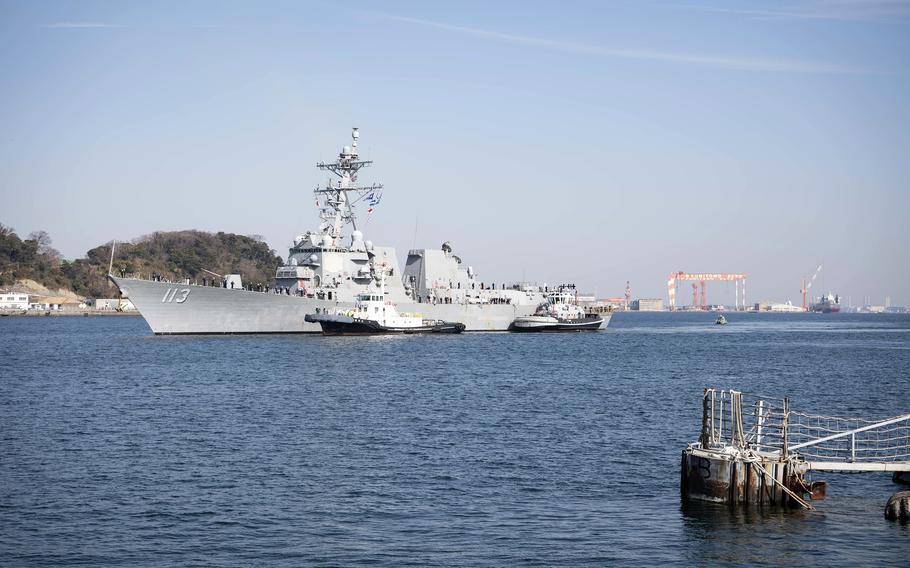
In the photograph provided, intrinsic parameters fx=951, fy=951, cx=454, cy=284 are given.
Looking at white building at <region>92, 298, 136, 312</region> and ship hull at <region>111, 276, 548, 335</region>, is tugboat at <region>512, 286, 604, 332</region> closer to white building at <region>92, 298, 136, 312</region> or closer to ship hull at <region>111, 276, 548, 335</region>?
ship hull at <region>111, 276, 548, 335</region>

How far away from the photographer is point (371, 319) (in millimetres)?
75812

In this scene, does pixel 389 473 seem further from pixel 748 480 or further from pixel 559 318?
pixel 559 318

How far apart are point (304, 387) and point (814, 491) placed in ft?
86.0

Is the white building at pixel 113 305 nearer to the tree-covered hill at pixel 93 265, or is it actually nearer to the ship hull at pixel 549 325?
the tree-covered hill at pixel 93 265

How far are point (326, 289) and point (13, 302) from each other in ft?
364

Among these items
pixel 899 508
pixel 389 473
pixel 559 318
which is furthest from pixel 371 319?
pixel 899 508

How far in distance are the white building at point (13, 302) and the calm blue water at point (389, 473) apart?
4992 inches

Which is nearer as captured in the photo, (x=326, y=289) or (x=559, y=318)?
(x=326, y=289)

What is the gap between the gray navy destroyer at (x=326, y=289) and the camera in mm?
73125

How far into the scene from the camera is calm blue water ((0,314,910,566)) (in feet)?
57.6

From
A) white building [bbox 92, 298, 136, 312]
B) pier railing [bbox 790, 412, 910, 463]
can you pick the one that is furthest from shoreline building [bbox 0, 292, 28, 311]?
pier railing [bbox 790, 412, 910, 463]

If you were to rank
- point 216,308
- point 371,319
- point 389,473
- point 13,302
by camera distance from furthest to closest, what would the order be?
point 13,302
point 371,319
point 216,308
point 389,473

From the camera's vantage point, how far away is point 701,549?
17688 millimetres

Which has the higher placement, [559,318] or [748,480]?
[559,318]
